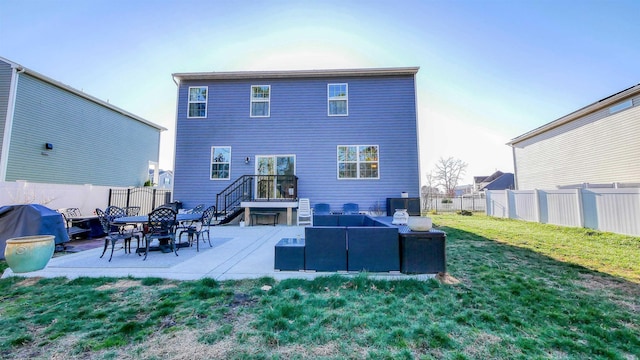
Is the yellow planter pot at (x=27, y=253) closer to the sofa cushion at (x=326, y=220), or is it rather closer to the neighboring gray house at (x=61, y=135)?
the sofa cushion at (x=326, y=220)

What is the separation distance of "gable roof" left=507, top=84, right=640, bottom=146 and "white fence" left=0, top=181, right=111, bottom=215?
21.2 m

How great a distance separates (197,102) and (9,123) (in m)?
6.83

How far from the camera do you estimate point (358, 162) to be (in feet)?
36.0

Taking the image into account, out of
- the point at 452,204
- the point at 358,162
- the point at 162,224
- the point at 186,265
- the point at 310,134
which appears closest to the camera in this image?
the point at 186,265

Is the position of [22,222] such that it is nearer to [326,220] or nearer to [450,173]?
[326,220]

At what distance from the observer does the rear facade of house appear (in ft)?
35.6

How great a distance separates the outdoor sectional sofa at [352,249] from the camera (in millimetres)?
3947

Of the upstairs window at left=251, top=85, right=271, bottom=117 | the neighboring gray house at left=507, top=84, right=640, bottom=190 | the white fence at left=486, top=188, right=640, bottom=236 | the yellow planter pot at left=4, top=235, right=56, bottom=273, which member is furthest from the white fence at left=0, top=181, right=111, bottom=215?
the neighboring gray house at left=507, top=84, right=640, bottom=190

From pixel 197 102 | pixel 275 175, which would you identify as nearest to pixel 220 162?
pixel 275 175

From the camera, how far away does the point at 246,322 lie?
255 centimetres

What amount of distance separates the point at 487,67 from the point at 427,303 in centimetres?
1123

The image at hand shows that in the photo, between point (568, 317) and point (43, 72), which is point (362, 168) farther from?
point (43, 72)

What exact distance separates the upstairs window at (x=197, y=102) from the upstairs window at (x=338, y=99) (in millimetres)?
5706

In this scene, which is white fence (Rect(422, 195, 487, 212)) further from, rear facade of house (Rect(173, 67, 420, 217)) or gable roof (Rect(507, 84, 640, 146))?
rear facade of house (Rect(173, 67, 420, 217))
